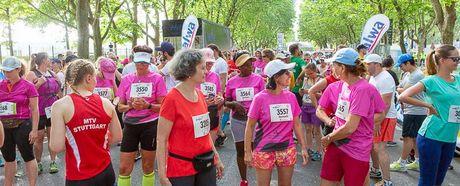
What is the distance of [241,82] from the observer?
5242 mm

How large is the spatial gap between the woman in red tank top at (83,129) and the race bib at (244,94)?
7.03 ft

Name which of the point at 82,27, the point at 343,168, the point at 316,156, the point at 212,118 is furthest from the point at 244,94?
the point at 82,27

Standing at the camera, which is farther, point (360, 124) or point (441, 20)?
point (441, 20)

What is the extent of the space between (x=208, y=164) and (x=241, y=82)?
2.11 m

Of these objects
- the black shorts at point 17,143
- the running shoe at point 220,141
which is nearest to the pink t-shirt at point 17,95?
the black shorts at point 17,143

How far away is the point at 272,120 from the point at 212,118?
199 cm

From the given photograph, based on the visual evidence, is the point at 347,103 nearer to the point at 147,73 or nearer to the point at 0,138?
the point at 147,73

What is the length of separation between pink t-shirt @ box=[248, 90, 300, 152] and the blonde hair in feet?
4.49

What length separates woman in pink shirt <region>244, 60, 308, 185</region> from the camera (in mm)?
3969

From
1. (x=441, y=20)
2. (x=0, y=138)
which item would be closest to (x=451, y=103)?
(x=0, y=138)

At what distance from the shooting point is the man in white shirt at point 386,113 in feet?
17.3

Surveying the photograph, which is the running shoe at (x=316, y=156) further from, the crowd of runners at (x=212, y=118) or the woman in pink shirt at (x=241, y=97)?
the woman in pink shirt at (x=241, y=97)

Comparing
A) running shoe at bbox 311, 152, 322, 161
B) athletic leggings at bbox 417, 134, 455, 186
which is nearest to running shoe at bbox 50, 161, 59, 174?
running shoe at bbox 311, 152, 322, 161

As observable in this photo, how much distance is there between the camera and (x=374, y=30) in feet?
26.4
